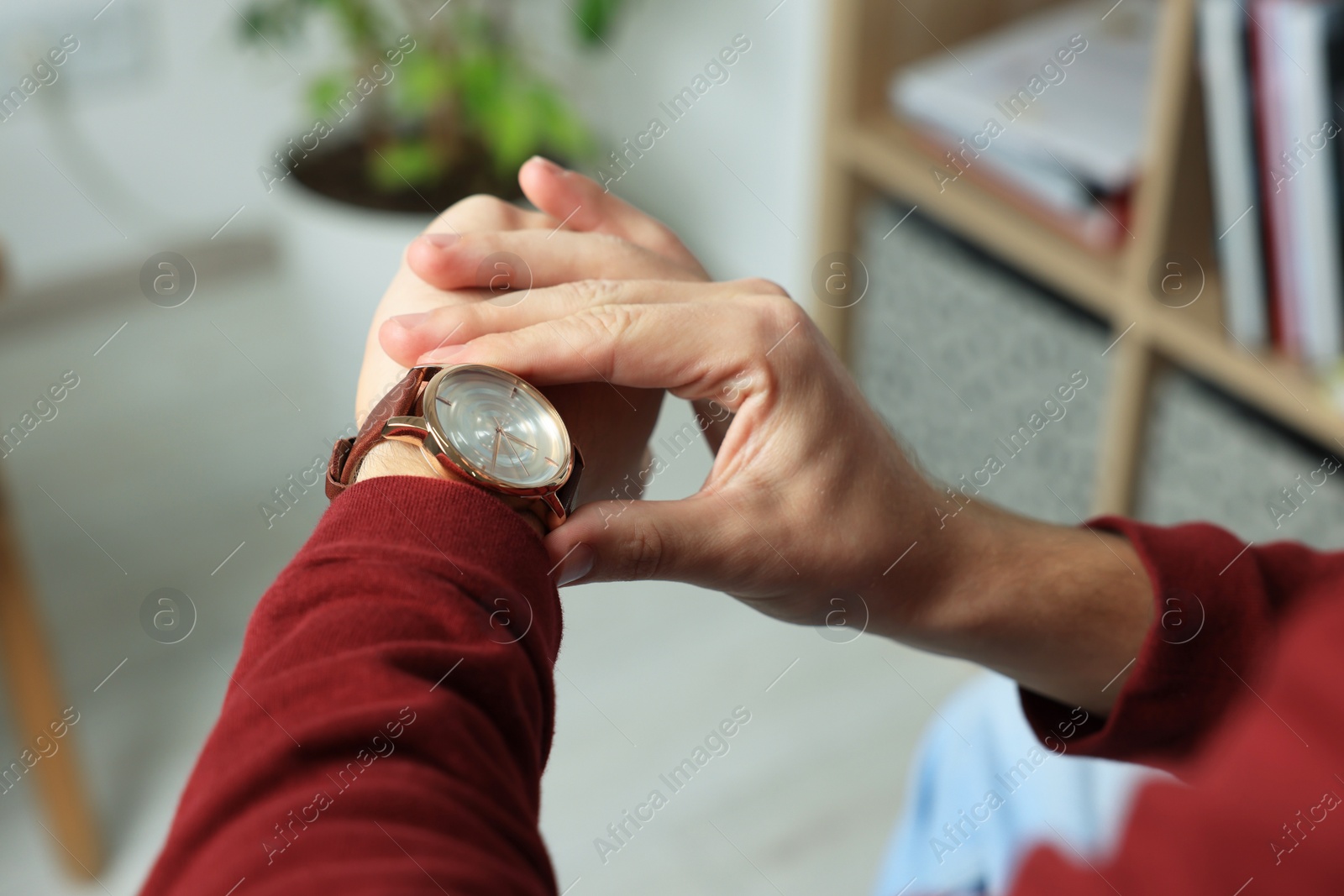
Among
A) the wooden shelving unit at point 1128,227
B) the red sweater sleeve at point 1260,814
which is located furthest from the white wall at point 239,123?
the red sweater sleeve at point 1260,814

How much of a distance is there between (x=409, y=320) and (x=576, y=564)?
7.7 inches

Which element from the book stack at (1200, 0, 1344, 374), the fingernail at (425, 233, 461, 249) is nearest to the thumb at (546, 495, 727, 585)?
the fingernail at (425, 233, 461, 249)

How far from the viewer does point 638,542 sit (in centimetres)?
68

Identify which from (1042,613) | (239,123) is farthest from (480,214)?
(239,123)

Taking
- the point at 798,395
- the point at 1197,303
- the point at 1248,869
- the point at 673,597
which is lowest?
the point at 673,597

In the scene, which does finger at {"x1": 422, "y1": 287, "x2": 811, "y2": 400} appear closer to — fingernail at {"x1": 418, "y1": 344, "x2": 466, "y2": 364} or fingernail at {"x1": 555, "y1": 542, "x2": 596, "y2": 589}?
fingernail at {"x1": 418, "y1": 344, "x2": 466, "y2": 364}

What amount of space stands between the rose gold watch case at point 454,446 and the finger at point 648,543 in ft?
0.07

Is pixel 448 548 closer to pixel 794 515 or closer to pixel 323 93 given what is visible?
pixel 794 515

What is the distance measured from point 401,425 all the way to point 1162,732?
1.67ft

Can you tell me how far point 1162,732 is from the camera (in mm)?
790

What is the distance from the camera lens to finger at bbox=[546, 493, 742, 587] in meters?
0.66

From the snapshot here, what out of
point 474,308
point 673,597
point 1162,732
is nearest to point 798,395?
point 474,308

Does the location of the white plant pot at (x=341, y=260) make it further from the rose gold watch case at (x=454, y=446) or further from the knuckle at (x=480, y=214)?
the rose gold watch case at (x=454, y=446)

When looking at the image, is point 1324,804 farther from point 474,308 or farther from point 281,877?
point 474,308
